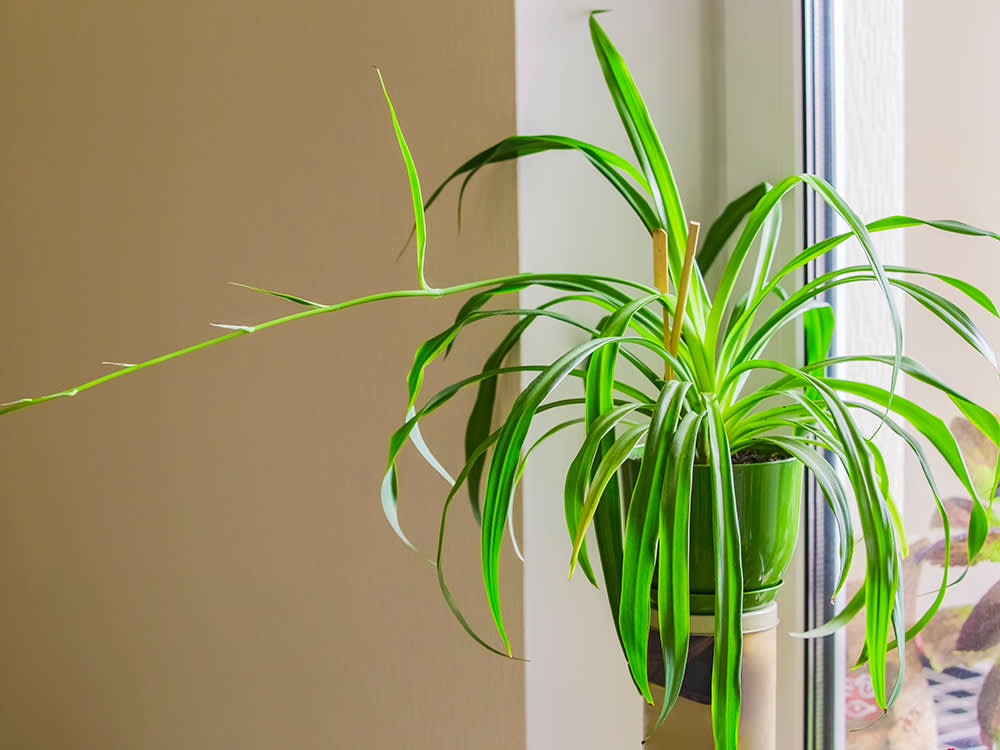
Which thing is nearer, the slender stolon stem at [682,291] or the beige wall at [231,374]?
the slender stolon stem at [682,291]

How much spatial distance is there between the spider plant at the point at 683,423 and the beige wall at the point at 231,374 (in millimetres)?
209

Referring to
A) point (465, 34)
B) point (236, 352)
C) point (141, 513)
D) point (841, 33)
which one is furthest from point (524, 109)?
point (141, 513)

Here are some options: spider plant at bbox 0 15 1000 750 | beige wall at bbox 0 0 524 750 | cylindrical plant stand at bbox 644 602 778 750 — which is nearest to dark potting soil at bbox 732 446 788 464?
spider plant at bbox 0 15 1000 750

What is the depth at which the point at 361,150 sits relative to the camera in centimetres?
111

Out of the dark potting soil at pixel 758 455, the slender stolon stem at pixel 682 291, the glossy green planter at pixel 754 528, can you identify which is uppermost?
the slender stolon stem at pixel 682 291

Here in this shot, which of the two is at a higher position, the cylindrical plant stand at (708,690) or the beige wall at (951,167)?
the beige wall at (951,167)

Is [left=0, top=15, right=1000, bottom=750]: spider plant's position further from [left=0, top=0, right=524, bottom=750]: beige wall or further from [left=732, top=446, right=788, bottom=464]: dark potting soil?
[left=0, top=0, right=524, bottom=750]: beige wall

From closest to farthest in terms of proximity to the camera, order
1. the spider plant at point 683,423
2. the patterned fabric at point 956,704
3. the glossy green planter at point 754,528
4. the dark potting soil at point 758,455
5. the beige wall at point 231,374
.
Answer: the spider plant at point 683,423 < the glossy green planter at point 754,528 < the dark potting soil at point 758,455 < the patterned fabric at point 956,704 < the beige wall at point 231,374

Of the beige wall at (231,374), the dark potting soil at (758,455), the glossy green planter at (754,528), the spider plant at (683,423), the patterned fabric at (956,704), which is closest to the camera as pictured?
the spider plant at (683,423)

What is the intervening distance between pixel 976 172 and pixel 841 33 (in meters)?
0.25

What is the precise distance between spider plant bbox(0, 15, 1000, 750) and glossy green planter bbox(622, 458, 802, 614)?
0.06 ft

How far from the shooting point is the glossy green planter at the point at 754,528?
0.71 m

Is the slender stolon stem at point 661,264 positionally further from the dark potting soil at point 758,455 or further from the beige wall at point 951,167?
the beige wall at point 951,167

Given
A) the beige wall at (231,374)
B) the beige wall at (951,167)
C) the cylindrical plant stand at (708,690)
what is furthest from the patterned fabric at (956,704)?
the beige wall at (231,374)
